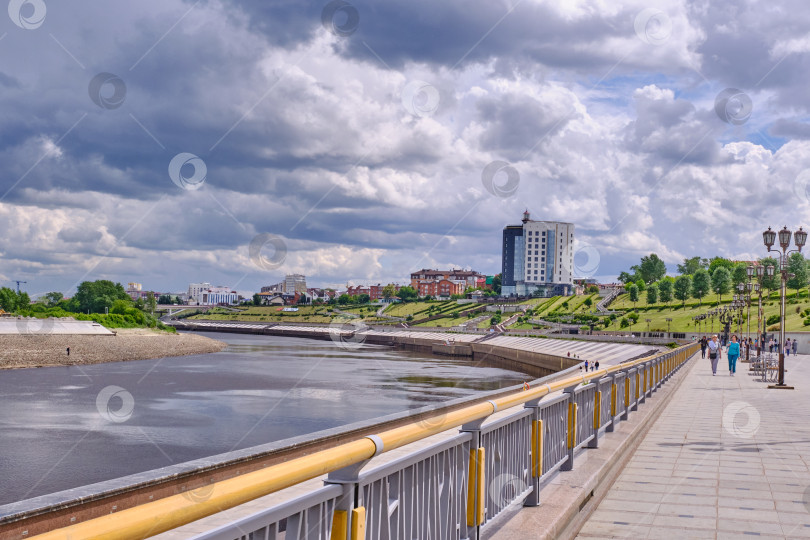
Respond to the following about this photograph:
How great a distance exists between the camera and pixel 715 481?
884 centimetres

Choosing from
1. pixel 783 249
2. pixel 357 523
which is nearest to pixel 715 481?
pixel 357 523

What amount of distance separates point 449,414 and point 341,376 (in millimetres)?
56196

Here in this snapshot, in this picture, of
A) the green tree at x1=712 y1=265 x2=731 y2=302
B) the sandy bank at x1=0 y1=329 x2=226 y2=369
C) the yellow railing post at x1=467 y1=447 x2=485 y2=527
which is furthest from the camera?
the green tree at x1=712 y1=265 x2=731 y2=302

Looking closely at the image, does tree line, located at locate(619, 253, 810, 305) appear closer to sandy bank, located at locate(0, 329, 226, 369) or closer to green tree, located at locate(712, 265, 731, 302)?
green tree, located at locate(712, 265, 731, 302)

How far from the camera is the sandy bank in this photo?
70.7 m

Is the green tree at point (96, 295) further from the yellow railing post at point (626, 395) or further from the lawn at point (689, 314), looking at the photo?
the yellow railing post at point (626, 395)

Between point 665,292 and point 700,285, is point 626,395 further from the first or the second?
point 665,292

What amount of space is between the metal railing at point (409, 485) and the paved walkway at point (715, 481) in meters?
0.93

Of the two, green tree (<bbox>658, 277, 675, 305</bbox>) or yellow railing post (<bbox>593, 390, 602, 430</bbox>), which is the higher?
green tree (<bbox>658, 277, 675, 305</bbox>)

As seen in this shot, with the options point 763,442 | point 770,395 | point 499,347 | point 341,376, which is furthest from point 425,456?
point 499,347

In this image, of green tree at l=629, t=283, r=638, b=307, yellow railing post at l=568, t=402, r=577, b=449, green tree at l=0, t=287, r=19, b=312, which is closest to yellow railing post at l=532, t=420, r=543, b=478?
yellow railing post at l=568, t=402, r=577, b=449

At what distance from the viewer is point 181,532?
8445mm

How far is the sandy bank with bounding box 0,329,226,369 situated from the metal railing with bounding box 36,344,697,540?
69.3m

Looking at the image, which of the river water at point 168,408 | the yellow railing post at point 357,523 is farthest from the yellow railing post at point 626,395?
the river water at point 168,408
